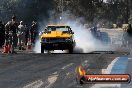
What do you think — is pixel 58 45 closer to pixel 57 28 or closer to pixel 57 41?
pixel 57 41

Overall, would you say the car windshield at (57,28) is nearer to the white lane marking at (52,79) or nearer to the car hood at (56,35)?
the car hood at (56,35)

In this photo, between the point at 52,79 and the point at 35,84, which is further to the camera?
the point at 52,79

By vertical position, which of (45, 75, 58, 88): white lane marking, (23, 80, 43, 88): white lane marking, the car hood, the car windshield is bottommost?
Result: (23, 80, 43, 88): white lane marking

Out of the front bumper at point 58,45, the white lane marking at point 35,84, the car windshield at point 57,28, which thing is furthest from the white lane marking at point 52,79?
the car windshield at point 57,28

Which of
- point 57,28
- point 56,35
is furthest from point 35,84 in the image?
point 57,28

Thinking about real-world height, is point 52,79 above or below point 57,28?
below

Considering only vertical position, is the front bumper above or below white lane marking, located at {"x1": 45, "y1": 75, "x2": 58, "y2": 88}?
above

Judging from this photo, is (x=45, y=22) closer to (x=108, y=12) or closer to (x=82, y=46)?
(x=82, y=46)

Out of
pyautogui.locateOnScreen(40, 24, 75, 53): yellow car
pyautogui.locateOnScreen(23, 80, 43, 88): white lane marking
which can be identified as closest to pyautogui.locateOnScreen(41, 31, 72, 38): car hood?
pyautogui.locateOnScreen(40, 24, 75, 53): yellow car

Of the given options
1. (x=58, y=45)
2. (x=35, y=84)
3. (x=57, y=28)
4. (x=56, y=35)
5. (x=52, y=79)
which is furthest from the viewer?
(x=57, y=28)

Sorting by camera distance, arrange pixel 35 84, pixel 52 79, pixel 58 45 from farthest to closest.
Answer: pixel 58 45
pixel 52 79
pixel 35 84

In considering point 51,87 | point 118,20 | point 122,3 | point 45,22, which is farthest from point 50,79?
point 118,20

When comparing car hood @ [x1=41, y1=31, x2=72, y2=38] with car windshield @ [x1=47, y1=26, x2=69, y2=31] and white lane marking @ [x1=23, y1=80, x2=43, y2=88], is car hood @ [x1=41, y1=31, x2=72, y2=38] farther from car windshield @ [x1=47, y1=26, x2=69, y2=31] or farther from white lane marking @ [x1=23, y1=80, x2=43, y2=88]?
white lane marking @ [x1=23, y1=80, x2=43, y2=88]

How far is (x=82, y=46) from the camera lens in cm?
2878
